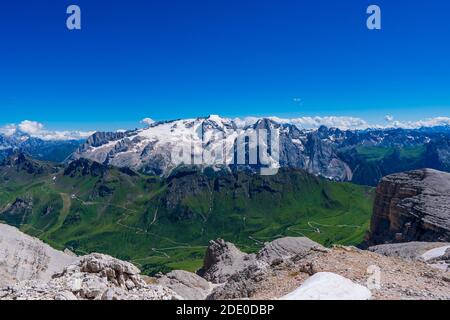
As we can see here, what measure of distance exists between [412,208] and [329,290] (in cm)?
13403

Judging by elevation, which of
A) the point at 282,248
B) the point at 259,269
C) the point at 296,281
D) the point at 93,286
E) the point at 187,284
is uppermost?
the point at 93,286

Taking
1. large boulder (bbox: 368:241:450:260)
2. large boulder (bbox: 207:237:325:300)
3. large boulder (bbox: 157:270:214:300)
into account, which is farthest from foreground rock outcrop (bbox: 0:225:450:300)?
large boulder (bbox: 368:241:450:260)

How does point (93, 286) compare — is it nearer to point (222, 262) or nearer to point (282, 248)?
point (282, 248)

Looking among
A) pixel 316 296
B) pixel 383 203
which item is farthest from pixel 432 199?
pixel 316 296

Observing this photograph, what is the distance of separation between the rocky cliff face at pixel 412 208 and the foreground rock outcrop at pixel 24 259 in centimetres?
10063

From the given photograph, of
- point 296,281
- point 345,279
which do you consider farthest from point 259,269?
point 345,279

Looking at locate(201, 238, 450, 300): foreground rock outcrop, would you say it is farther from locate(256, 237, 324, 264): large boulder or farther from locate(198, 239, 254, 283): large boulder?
locate(198, 239, 254, 283): large boulder

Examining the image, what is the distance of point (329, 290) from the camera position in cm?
3125


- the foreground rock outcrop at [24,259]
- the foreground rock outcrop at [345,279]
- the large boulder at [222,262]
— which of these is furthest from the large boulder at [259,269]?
the foreground rock outcrop at [24,259]

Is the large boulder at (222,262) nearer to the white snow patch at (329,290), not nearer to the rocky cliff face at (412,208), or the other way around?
the rocky cliff face at (412,208)
